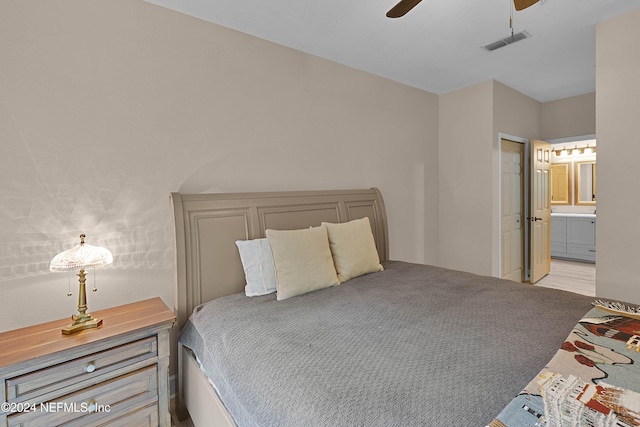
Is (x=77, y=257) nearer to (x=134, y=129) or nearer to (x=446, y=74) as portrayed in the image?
(x=134, y=129)

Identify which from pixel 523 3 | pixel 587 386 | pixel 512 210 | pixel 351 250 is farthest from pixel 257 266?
pixel 512 210

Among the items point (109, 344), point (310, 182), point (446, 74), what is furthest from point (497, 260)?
point (109, 344)

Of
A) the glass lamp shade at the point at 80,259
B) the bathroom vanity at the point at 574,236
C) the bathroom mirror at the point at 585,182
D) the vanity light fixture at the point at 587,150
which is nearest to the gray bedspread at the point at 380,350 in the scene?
the glass lamp shade at the point at 80,259

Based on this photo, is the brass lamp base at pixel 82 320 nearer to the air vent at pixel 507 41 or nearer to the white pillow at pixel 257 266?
the white pillow at pixel 257 266

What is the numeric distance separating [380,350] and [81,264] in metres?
1.53

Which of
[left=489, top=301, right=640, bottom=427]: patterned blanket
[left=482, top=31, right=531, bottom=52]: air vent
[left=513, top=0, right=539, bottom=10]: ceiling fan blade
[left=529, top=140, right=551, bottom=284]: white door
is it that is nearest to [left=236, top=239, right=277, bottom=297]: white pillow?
[left=489, top=301, right=640, bottom=427]: patterned blanket

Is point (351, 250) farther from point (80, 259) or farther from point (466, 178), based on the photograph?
point (466, 178)

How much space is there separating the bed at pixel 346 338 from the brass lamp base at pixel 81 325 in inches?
18.6

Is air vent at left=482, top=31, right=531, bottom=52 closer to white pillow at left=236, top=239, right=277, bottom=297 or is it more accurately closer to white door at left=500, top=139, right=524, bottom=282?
white door at left=500, top=139, right=524, bottom=282

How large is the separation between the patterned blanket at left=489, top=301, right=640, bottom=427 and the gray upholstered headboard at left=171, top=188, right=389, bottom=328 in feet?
5.89

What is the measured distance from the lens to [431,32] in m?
2.56

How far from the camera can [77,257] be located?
1.59 m

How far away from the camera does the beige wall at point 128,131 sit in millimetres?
1686

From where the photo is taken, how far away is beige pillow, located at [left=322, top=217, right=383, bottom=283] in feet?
7.82
